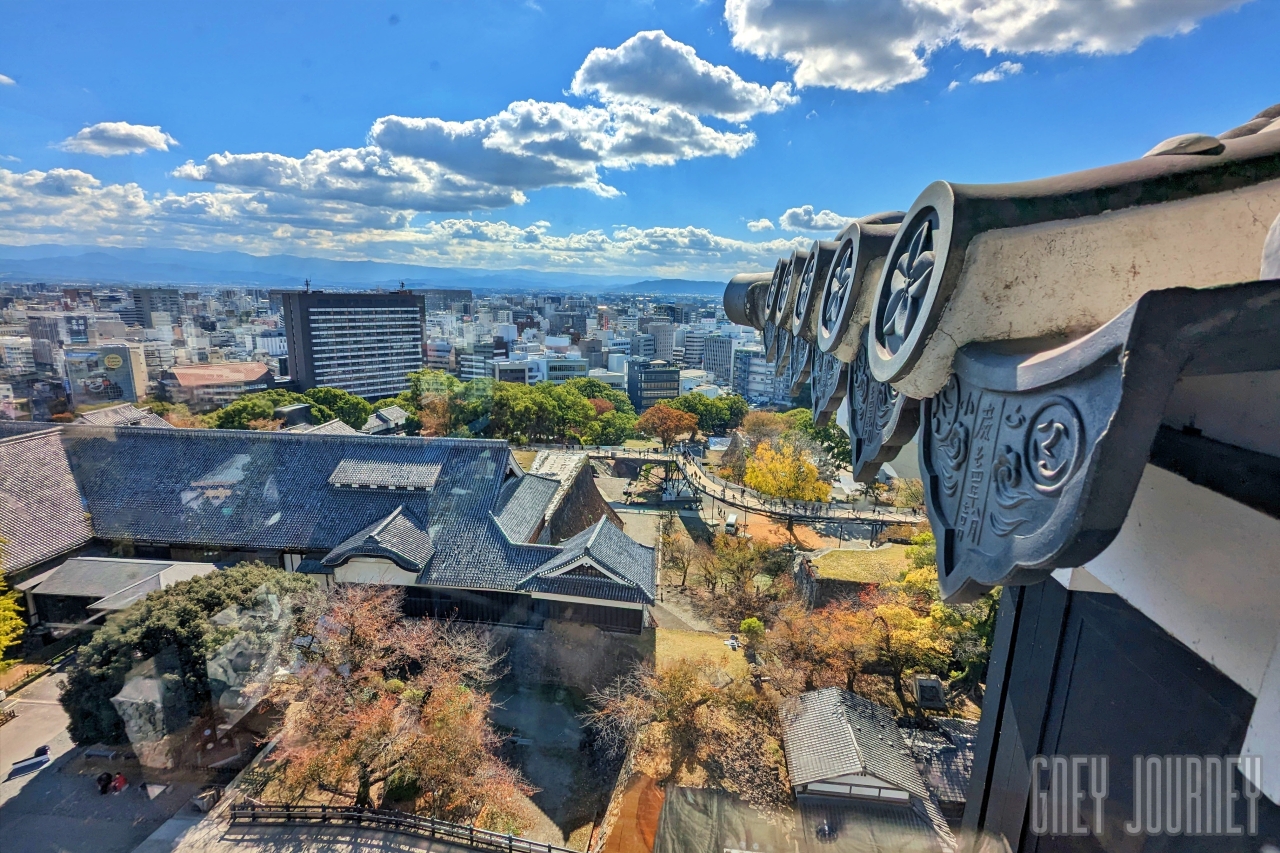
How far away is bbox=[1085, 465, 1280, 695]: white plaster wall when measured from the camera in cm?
130

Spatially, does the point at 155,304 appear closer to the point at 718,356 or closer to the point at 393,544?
the point at 393,544

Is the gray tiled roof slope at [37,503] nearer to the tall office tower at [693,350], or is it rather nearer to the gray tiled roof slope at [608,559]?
the gray tiled roof slope at [608,559]

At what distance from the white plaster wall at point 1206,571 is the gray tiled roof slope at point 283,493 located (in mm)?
10347

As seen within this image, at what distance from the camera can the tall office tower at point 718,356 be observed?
78500mm

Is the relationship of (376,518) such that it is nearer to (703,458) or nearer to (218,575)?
(218,575)

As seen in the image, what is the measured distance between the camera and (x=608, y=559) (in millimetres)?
10867

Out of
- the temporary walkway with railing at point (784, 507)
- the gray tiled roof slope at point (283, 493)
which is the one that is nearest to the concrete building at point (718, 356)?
the temporary walkway with railing at point (784, 507)

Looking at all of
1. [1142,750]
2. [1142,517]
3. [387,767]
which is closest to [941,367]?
[1142,517]

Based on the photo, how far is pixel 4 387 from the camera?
49.5 feet

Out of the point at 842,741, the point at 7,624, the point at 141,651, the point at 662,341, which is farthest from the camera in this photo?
the point at 662,341

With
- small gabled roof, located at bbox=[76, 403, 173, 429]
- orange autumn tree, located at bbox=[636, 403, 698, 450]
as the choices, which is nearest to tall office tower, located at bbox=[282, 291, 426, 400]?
small gabled roof, located at bbox=[76, 403, 173, 429]

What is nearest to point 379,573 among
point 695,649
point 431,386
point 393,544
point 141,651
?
point 393,544

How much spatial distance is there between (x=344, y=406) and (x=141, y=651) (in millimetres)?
24499

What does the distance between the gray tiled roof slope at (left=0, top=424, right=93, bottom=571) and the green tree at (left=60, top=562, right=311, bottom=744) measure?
508 centimetres
